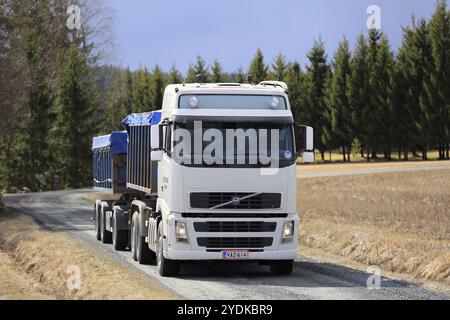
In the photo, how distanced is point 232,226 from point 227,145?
156 centimetres

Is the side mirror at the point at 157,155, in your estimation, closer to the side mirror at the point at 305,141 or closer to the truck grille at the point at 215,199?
the truck grille at the point at 215,199

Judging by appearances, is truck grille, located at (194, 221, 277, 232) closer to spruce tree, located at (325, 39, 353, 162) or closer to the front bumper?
the front bumper

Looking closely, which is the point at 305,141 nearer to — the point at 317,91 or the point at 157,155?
the point at 157,155

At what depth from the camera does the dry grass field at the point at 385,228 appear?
714 inches

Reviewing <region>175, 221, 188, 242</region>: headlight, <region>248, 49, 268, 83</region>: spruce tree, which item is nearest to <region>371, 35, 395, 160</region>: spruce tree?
<region>248, 49, 268, 83</region>: spruce tree

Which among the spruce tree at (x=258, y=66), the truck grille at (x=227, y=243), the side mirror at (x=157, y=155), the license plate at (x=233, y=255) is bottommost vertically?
the license plate at (x=233, y=255)

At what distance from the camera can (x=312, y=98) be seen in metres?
87.9

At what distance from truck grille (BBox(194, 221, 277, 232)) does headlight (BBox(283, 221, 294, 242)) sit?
0.34 m

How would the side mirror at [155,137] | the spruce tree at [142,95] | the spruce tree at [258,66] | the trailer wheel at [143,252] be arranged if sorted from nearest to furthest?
the side mirror at [155,137], the trailer wheel at [143,252], the spruce tree at [258,66], the spruce tree at [142,95]

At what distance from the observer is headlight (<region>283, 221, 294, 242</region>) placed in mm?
17016

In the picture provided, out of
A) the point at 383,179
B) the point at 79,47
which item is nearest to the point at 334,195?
the point at 383,179

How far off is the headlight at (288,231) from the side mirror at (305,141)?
1332 mm

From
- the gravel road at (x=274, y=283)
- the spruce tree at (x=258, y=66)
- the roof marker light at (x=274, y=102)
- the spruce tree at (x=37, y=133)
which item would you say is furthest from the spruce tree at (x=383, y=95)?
the roof marker light at (x=274, y=102)
